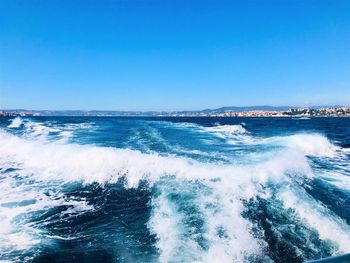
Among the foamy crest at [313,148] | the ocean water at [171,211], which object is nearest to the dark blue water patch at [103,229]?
the ocean water at [171,211]

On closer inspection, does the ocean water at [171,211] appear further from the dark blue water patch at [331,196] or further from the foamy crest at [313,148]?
the foamy crest at [313,148]

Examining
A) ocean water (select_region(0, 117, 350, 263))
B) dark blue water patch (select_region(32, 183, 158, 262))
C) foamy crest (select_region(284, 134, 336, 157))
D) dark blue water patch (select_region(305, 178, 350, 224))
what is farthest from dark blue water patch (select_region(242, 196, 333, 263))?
foamy crest (select_region(284, 134, 336, 157))

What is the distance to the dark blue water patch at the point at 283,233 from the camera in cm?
568

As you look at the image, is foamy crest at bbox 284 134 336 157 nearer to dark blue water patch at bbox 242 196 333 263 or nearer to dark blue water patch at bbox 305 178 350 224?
dark blue water patch at bbox 305 178 350 224

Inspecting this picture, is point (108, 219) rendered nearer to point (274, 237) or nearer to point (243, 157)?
point (274, 237)

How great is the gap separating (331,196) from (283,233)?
384cm

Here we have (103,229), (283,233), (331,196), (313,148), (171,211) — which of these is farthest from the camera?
(313,148)

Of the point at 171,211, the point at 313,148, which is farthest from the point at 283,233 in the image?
the point at 313,148

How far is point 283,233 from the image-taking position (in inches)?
254

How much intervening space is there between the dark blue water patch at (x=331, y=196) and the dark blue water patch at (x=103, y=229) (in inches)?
195

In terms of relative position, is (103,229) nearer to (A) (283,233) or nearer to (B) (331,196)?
(A) (283,233)

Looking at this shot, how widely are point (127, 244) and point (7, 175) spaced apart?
29.0 ft

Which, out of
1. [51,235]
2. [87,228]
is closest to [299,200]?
[87,228]

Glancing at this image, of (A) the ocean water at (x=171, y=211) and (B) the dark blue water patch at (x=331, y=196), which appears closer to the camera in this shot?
→ (A) the ocean water at (x=171, y=211)
